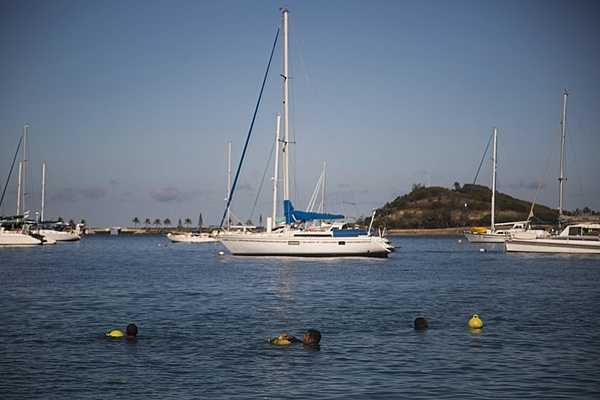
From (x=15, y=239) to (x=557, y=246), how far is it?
7969 centimetres

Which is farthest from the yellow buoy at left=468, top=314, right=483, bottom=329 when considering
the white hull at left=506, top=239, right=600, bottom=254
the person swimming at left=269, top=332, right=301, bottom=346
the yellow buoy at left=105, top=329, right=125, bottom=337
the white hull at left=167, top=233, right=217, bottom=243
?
the white hull at left=167, top=233, right=217, bottom=243

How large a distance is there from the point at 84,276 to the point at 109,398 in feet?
135

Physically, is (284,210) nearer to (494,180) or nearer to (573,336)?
(573,336)

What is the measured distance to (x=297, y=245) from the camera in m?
69.6

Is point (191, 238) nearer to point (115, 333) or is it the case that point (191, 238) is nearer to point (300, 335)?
point (115, 333)

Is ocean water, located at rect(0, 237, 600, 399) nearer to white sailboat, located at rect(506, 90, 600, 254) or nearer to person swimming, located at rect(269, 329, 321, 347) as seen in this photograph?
person swimming, located at rect(269, 329, 321, 347)

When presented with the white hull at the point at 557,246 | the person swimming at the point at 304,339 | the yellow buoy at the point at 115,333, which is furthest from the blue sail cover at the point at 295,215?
the person swimming at the point at 304,339

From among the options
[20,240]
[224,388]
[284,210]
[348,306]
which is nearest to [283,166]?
[284,210]

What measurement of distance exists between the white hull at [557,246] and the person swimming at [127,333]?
6530cm

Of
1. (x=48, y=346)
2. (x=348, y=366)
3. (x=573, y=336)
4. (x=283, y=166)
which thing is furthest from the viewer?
(x=283, y=166)

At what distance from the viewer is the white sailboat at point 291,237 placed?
68938 millimetres

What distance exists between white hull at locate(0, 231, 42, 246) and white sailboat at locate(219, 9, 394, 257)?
5433 centimetres

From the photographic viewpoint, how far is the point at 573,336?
26.4 m

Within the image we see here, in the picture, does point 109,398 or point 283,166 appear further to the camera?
point 283,166
